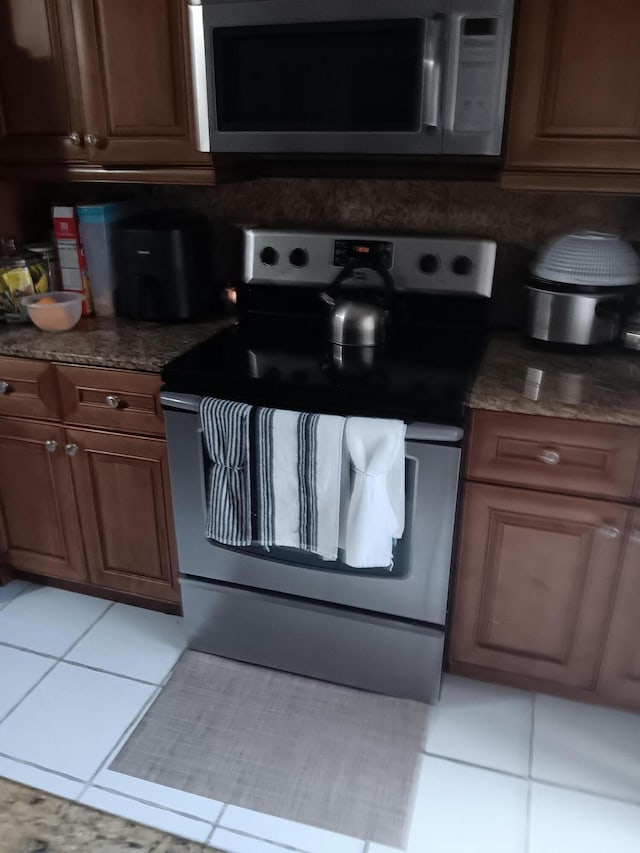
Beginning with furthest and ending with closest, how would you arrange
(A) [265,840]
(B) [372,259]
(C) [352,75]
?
(B) [372,259]
(C) [352,75]
(A) [265,840]

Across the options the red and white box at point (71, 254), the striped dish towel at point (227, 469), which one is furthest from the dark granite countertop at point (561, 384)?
the red and white box at point (71, 254)

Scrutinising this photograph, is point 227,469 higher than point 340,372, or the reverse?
point 340,372

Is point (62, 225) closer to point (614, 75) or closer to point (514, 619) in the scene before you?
point (614, 75)

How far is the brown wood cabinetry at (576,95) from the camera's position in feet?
4.78

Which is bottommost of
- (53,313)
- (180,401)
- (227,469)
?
(227,469)

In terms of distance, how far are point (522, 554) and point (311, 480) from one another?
0.54 metres

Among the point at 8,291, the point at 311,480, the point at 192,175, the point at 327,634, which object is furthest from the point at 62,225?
the point at 327,634

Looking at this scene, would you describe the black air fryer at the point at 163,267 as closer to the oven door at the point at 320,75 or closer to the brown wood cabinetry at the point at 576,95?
the oven door at the point at 320,75

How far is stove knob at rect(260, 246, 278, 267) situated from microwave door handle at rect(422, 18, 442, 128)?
621 mm

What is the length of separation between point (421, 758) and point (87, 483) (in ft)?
3.79

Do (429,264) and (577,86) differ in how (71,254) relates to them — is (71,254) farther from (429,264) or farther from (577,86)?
(577,86)

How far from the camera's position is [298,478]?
5.25 feet

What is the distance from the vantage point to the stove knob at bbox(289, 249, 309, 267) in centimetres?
201

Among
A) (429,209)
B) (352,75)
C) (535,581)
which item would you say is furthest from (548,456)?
(352,75)
